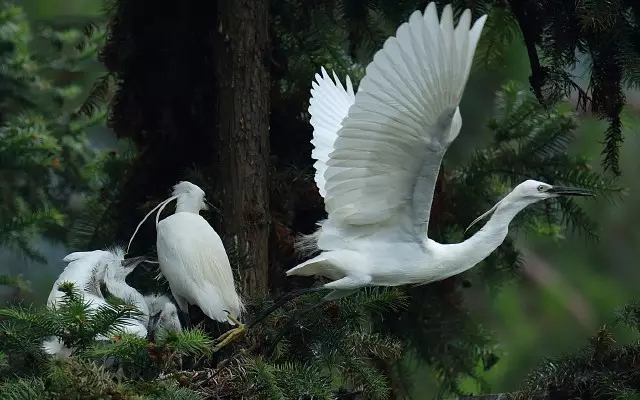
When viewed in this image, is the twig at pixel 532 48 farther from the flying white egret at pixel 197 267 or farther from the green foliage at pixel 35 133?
the green foliage at pixel 35 133

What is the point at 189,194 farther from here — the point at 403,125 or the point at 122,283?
the point at 403,125

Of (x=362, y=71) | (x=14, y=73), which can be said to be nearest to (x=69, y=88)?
(x=14, y=73)

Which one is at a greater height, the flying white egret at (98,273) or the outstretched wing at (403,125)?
the outstretched wing at (403,125)

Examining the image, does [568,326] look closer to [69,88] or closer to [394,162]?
[69,88]

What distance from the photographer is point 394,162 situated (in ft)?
12.0

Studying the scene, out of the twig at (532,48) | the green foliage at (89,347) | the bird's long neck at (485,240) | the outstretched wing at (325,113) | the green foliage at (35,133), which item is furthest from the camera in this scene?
the green foliage at (35,133)

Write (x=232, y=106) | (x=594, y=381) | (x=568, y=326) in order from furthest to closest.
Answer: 1. (x=568, y=326)
2. (x=232, y=106)
3. (x=594, y=381)

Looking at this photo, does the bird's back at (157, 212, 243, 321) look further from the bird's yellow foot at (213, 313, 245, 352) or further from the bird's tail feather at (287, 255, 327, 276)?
the bird's tail feather at (287, 255, 327, 276)

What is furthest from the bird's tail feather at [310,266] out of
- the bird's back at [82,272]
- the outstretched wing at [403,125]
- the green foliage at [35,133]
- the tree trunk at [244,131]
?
the green foliage at [35,133]

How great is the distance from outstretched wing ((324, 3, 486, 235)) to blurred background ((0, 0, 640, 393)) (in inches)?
132

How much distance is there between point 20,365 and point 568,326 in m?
5.65

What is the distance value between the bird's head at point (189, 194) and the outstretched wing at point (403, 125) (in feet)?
1.68

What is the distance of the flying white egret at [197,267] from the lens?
3.93 meters

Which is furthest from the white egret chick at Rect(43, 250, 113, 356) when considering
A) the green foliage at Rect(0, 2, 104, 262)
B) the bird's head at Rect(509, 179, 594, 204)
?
the bird's head at Rect(509, 179, 594, 204)
